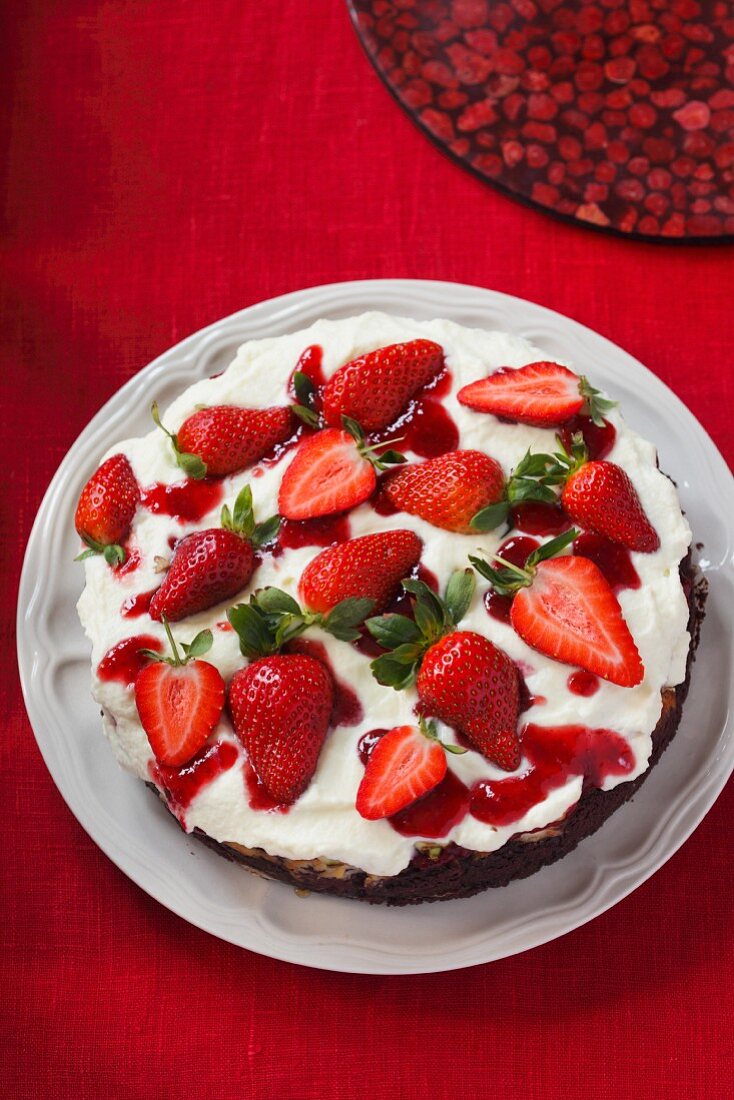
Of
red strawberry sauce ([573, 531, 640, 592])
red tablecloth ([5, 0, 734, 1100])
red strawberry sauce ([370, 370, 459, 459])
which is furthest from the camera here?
red tablecloth ([5, 0, 734, 1100])

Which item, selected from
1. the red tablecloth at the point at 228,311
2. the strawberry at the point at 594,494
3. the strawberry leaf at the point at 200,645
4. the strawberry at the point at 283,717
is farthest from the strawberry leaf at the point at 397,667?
the red tablecloth at the point at 228,311

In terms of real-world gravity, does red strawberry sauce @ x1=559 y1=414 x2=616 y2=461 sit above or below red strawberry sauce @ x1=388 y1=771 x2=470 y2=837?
above

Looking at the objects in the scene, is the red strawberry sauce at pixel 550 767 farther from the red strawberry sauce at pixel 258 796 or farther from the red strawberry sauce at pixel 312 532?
the red strawberry sauce at pixel 312 532

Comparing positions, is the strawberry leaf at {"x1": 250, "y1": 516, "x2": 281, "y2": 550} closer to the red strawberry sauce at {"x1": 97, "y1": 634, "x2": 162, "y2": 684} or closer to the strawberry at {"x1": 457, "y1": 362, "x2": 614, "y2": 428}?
the red strawberry sauce at {"x1": 97, "y1": 634, "x2": 162, "y2": 684}

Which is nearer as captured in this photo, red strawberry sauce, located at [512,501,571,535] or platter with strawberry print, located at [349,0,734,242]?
red strawberry sauce, located at [512,501,571,535]

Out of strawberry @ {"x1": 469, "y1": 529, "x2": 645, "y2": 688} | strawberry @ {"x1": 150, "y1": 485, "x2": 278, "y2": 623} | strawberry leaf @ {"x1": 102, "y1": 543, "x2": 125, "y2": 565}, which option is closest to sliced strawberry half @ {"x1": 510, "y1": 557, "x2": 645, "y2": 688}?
strawberry @ {"x1": 469, "y1": 529, "x2": 645, "y2": 688}

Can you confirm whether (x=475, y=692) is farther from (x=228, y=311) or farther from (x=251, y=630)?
(x=228, y=311)
